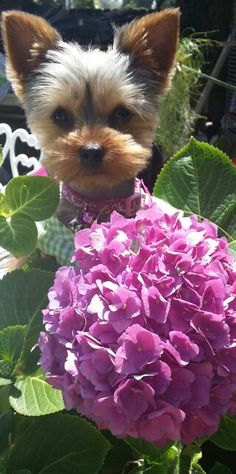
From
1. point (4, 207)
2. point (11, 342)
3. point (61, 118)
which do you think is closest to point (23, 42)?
point (61, 118)

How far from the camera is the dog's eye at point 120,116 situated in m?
1.11

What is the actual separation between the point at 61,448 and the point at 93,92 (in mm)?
804

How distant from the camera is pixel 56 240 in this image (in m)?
0.83

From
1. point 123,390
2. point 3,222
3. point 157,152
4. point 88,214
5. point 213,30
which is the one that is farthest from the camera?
point 213,30

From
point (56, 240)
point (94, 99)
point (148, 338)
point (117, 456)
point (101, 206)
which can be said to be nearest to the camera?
point (148, 338)

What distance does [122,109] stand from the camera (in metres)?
1.11

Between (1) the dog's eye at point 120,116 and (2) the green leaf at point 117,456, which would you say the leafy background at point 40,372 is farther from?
(1) the dog's eye at point 120,116

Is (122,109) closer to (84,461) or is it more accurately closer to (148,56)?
(148,56)

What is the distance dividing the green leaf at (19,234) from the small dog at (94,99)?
48 cm

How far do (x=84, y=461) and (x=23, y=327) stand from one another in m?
0.10

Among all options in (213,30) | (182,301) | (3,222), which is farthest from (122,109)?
(213,30)

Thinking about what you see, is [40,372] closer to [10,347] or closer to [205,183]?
[10,347]

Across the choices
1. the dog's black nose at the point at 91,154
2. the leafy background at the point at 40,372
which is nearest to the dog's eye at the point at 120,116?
the dog's black nose at the point at 91,154

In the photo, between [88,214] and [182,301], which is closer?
[182,301]
